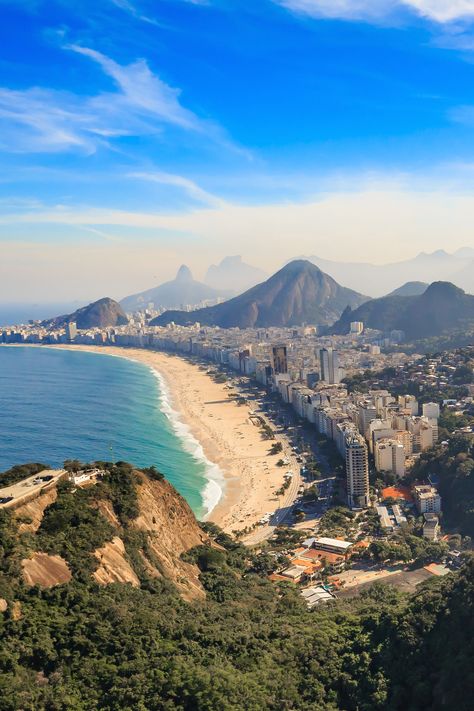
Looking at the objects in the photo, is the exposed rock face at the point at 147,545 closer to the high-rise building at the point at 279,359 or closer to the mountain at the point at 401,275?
the high-rise building at the point at 279,359

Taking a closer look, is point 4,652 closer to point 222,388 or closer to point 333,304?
point 222,388

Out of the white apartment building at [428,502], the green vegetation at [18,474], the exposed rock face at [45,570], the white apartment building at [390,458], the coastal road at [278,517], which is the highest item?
the green vegetation at [18,474]

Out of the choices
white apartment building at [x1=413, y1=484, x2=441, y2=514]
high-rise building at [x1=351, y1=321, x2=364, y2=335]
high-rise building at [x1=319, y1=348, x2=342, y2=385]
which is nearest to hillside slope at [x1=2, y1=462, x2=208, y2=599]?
white apartment building at [x1=413, y1=484, x2=441, y2=514]

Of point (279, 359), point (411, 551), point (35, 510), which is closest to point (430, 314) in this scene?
point (279, 359)

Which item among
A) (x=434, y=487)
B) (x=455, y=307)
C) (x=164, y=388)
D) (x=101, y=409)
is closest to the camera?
(x=434, y=487)

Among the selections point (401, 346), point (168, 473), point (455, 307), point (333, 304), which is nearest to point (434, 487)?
point (168, 473)

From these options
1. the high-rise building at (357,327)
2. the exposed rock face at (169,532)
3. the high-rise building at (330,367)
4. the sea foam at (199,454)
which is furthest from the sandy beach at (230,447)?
the high-rise building at (357,327)
